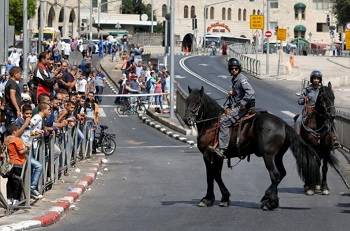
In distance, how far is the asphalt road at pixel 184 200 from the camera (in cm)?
1384

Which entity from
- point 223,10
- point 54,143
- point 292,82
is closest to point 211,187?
point 54,143

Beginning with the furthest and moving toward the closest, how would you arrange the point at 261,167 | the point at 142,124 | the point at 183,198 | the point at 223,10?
1. the point at 223,10
2. the point at 142,124
3. the point at 261,167
4. the point at 183,198

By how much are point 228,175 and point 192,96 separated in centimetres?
505

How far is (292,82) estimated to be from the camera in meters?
64.8

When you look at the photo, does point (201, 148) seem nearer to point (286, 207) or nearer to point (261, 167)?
point (286, 207)

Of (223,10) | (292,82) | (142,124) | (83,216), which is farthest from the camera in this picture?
(223,10)

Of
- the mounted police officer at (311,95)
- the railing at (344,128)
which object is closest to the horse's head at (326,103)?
the mounted police officer at (311,95)

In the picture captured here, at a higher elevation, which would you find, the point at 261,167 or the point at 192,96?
the point at 192,96

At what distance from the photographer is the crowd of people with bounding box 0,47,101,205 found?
48.5 feet

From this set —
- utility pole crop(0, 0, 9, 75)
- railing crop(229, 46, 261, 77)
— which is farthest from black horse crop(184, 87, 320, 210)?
railing crop(229, 46, 261, 77)

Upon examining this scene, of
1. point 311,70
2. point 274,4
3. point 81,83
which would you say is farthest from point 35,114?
point 274,4

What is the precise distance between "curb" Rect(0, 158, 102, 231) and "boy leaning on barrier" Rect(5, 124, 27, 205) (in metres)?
0.58

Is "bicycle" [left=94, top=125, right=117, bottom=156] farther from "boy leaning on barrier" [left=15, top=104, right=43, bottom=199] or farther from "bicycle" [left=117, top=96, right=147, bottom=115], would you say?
"bicycle" [left=117, top=96, right=147, bottom=115]

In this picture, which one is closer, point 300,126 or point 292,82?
point 300,126
